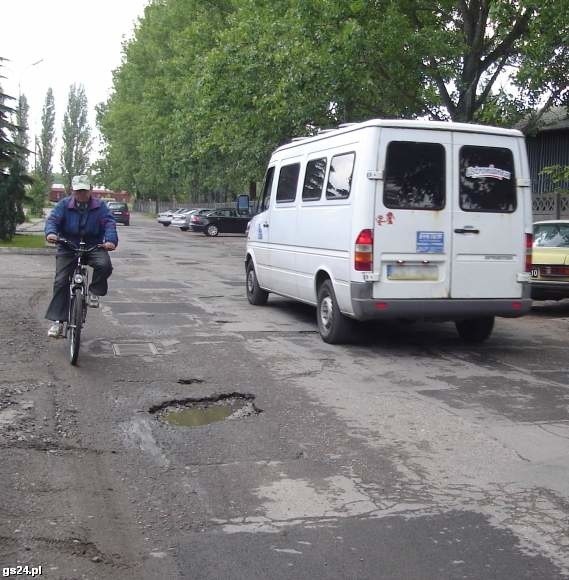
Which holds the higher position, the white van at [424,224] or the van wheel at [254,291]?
the white van at [424,224]

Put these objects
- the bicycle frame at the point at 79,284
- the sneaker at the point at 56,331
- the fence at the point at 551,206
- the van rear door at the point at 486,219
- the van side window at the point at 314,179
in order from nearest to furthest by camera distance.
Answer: the bicycle frame at the point at 79,284 → the sneaker at the point at 56,331 → the van rear door at the point at 486,219 → the van side window at the point at 314,179 → the fence at the point at 551,206

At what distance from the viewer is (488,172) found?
935cm

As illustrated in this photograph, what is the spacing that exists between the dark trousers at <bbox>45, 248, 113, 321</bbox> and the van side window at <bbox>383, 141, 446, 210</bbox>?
3.11m

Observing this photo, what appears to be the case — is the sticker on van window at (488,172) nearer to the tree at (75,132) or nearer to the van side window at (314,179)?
the van side window at (314,179)

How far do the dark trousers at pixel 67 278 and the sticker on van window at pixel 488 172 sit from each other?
13.6 feet

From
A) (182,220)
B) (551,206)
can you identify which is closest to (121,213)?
(182,220)

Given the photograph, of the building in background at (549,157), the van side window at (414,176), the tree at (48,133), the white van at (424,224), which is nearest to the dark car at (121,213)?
the building in background at (549,157)

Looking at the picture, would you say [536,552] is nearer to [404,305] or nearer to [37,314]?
[404,305]

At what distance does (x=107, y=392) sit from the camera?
23.4 ft

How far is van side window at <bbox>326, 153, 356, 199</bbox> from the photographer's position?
9320 millimetres

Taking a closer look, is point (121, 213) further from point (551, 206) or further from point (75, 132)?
point (75, 132)

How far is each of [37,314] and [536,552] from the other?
8866 millimetres

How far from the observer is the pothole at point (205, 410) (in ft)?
20.9

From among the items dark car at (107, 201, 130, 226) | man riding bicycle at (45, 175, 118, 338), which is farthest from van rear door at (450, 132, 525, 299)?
dark car at (107, 201, 130, 226)
